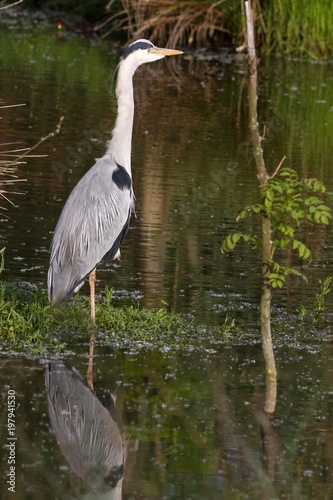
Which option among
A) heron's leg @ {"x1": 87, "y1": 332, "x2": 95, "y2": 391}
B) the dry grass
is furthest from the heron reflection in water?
the dry grass

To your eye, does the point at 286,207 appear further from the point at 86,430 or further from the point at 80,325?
the point at 80,325

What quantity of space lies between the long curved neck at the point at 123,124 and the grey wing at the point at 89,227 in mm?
117

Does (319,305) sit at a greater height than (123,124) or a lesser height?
Result: lesser

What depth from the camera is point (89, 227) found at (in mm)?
6719

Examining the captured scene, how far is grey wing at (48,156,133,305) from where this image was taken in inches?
256

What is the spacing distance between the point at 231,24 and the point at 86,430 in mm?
15552

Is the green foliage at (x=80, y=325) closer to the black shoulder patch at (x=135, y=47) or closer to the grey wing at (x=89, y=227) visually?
the grey wing at (x=89, y=227)

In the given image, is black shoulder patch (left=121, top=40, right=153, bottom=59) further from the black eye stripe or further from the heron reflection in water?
the heron reflection in water

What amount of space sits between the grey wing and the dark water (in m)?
0.48

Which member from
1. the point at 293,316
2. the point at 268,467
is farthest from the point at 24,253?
the point at 268,467

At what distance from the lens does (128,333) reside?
21.0 feet

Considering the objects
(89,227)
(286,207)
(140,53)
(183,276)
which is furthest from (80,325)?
(140,53)

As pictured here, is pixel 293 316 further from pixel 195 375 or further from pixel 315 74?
pixel 315 74

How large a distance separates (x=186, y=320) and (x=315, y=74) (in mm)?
12132
